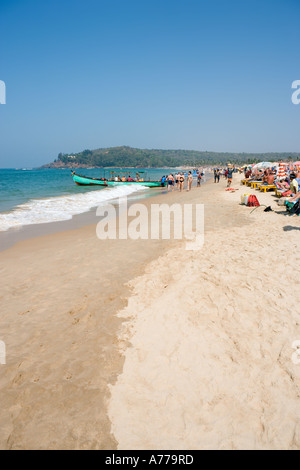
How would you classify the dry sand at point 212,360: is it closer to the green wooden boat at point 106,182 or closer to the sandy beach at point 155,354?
the sandy beach at point 155,354

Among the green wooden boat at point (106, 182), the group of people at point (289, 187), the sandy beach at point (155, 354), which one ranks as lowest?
the sandy beach at point (155, 354)

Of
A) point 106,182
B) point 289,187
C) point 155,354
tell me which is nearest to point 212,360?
point 155,354

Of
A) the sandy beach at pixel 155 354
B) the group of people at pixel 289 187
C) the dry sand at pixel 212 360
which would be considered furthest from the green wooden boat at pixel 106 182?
the dry sand at pixel 212 360

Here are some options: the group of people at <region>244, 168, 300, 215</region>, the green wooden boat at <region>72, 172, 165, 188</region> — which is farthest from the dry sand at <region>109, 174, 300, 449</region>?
the green wooden boat at <region>72, 172, 165, 188</region>

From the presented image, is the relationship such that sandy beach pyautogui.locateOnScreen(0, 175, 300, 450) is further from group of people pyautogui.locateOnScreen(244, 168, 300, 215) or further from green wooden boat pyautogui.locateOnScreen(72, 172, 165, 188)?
green wooden boat pyautogui.locateOnScreen(72, 172, 165, 188)

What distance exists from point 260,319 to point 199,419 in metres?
1.80

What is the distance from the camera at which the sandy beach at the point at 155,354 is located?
2.41 m

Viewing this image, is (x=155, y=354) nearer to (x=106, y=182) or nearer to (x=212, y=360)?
(x=212, y=360)

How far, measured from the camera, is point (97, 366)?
125 inches

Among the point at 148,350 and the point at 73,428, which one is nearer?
the point at 73,428

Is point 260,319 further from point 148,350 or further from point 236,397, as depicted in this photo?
point 148,350

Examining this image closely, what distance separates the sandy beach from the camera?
2406 millimetres

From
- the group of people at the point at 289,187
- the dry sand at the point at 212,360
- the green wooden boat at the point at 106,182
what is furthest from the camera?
the green wooden boat at the point at 106,182
